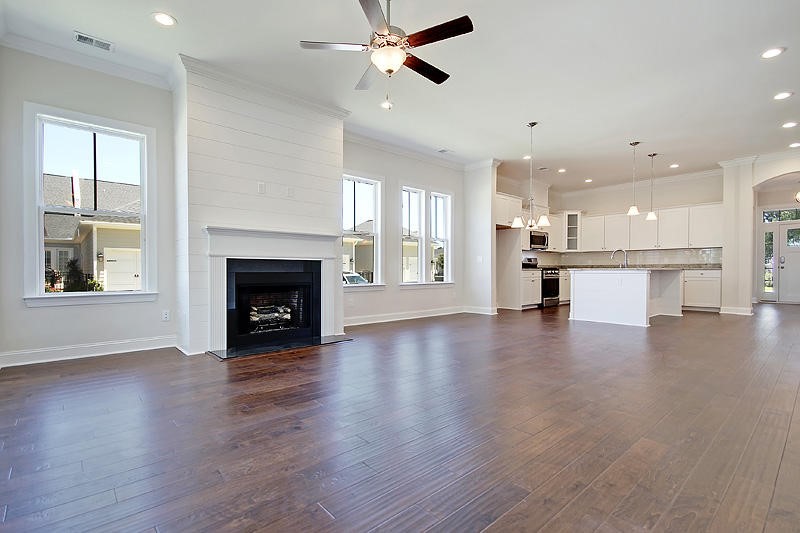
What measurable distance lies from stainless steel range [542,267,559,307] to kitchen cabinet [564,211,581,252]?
107 centimetres

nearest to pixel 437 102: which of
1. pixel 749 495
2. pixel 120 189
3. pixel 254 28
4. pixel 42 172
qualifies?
pixel 254 28

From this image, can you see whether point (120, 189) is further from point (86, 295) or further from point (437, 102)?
point (437, 102)

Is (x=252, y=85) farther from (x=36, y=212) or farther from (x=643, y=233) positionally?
(x=643, y=233)

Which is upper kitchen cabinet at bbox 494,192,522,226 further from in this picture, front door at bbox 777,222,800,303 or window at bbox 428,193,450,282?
front door at bbox 777,222,800,303

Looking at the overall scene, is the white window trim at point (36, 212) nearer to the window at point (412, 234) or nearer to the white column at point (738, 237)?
the window at point (412, 234)

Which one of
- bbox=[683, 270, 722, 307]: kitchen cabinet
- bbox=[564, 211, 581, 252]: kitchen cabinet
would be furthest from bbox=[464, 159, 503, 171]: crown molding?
bbox=[683, 270, 722, 307]: kitchen cabinet

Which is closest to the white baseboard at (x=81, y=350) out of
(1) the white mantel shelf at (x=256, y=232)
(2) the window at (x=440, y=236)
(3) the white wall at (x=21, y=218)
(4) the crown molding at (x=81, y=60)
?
(3) the white wall at (x=21, y=218)

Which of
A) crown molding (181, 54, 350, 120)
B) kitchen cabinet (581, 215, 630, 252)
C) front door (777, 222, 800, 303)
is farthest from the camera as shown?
front door (777, 222, 800, 303)

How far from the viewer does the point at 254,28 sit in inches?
143

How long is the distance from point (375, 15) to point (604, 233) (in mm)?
9161

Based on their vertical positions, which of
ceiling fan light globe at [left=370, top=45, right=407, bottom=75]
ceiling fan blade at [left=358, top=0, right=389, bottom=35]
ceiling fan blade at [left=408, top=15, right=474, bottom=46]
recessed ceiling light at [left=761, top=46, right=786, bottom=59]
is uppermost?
recessed ceiling light at [left=761, top=46, right=786, bottom=59]

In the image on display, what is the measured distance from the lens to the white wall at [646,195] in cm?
884

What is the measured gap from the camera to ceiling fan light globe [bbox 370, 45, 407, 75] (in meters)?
2.85

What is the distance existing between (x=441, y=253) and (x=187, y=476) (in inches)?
265
